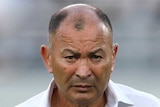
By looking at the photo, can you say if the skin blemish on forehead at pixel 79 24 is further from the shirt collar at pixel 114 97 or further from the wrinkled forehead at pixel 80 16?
the shirt collar at pixel 114 97

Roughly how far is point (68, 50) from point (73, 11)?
0.14 m

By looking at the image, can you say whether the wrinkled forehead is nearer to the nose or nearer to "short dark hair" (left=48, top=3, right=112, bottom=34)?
"short dark hair" (left=48, top=3, right=112, bottom=34)

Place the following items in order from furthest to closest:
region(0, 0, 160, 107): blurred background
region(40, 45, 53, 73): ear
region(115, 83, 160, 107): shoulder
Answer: region(0, 0, 160, 107): blurred background, region(115, 83, 160, 107): shoulder, region(40, 45, 53, 73): ear

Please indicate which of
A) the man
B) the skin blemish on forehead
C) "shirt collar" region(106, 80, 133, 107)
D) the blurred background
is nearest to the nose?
the man

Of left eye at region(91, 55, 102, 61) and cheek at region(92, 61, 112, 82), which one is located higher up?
left eye at region(91, 55, 102, 61)

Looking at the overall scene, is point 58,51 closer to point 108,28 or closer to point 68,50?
point 68,50

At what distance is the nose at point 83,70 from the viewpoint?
2.10 m

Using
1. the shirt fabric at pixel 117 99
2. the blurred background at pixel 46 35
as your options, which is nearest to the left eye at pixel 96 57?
the shirt fabric at pixel 117 99

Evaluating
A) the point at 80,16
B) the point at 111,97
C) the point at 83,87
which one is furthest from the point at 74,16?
the point at 111,97

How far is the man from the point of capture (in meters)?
2.13

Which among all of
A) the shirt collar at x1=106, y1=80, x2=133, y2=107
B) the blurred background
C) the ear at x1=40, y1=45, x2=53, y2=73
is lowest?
the blurred background

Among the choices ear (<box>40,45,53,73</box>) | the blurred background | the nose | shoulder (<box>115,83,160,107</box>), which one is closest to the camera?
the nose

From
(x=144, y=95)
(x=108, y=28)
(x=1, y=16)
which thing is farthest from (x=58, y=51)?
(x=1, y=16)

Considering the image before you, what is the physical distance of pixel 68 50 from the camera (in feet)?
7.10
